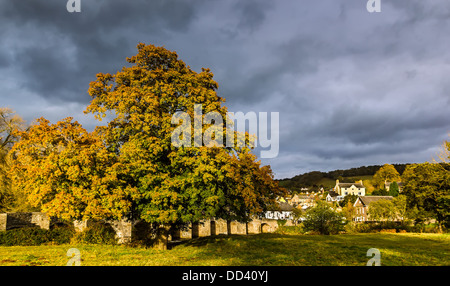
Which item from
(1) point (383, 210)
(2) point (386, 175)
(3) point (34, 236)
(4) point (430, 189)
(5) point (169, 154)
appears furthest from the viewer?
(2) point (386, 175)

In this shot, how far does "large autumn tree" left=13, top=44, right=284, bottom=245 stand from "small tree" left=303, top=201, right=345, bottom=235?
22.1 m

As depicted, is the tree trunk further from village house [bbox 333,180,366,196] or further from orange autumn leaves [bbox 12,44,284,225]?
village house [bbox 333,180,366,196]

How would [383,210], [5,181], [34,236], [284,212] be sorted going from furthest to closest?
[284,212] < [383,210] < [5,181] < [34,236]

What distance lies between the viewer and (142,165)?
1656cm

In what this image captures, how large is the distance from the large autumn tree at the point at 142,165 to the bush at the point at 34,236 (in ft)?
26.3

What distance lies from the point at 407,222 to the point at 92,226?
5806 cm

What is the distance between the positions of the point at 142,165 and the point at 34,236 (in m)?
13.9

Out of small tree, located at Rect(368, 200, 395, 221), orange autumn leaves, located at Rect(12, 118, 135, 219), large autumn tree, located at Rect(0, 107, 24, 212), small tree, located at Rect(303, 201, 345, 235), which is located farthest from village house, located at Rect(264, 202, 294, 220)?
orange autumn leaves, located at Rect(12, 118, 135, 219)

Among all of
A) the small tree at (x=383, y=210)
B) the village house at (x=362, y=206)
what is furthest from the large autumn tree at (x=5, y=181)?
the village house at (x=362, y=206)

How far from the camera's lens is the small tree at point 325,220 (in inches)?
1516

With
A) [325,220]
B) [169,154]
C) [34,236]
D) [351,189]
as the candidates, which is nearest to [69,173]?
[169,154]

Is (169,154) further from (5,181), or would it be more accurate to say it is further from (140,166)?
(5,181)
